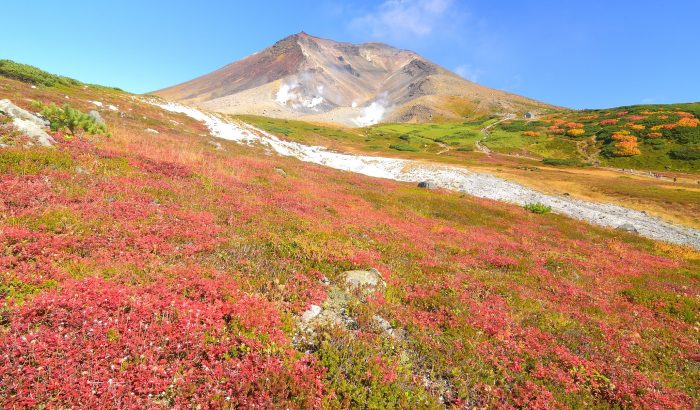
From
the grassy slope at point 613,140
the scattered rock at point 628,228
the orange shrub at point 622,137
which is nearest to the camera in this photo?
the scattered rock at point 628,228

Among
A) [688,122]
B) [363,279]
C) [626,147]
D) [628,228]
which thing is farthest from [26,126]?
[688,122]

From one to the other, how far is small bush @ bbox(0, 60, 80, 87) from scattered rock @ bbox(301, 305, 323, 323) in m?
60.5

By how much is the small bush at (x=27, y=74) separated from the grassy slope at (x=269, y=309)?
4385cm

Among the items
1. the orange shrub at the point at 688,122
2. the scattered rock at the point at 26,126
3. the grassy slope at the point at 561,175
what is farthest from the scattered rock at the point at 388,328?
the orange shrub at the point at 688,122

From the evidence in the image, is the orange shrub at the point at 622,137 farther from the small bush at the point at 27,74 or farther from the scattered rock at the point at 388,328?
the small bush at the point at 27,74

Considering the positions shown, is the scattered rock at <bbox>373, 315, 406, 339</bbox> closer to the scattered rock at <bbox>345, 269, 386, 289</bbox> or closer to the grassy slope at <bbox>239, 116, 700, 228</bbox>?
the scattered rock at <bbox>345, 269, 386, 289</bbox>

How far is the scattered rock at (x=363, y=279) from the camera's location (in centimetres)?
1023

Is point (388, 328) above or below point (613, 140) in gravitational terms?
below

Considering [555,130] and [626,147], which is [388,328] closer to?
[626,147]

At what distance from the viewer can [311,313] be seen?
839cm

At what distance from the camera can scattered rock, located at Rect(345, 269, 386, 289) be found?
1023cm

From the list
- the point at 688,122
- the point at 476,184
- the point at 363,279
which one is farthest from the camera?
the point at 688,122

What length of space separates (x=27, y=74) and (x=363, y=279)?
61.6 meters

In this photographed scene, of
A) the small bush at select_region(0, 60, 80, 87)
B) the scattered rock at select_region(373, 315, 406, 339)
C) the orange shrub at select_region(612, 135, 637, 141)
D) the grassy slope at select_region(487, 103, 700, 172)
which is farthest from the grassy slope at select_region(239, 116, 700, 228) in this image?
the small bush at select_region(0, 60, 80, 87)
